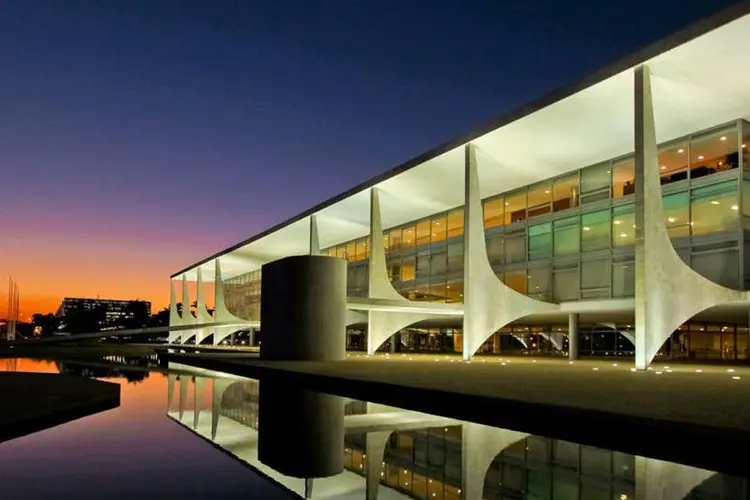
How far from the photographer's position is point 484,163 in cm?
2806

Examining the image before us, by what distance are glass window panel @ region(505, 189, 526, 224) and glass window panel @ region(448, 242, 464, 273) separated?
3.70 m

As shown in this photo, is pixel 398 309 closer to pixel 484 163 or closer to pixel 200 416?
pixel 484 163

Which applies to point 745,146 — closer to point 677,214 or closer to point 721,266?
point 677,214

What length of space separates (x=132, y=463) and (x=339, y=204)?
30.9m

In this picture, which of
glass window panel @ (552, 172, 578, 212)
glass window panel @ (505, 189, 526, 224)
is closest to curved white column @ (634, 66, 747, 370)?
glass window panel @ (552, 172, 578, 212)

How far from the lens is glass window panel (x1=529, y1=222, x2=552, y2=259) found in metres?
29.6

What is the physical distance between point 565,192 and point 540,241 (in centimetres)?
239

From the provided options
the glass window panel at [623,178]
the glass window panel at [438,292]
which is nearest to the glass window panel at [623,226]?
the glass window panel at [623,178]

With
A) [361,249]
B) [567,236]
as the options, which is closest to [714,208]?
[567,236]

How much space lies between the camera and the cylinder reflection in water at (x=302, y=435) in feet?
21.4

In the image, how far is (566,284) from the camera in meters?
28.6

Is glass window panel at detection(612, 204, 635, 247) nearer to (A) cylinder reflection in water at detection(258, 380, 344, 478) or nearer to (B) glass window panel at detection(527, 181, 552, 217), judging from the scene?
(B) glass window panel at detection(527, 181, 552, 217)

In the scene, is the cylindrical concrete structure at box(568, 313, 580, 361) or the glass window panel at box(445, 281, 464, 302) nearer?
the cylindrical concrete structure at box(568, 313, 580, 361)

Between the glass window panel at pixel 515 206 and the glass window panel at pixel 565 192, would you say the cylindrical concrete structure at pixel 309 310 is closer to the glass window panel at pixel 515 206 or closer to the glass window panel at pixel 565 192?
the glass window panel at pixel 565 192
